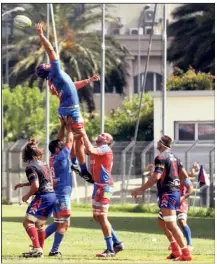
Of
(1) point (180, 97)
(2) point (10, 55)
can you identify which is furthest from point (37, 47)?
(1) point (180, 97)

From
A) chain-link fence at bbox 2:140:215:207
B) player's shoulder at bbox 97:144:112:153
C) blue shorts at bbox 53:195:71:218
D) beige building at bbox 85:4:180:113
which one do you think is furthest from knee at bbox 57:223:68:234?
beige building at bbox 85:4:180:113

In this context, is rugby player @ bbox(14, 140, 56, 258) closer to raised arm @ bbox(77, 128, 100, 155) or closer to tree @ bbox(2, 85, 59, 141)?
raised arm @ bbox(77, 128, 100, 155)

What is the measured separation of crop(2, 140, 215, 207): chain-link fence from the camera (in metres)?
40.2

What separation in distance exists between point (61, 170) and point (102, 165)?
81cm

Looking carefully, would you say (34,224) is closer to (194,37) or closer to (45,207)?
(45,207)

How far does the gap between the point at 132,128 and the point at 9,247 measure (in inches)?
1894

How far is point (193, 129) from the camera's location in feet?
157

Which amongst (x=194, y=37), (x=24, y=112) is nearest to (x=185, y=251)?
(x=194, y=37)

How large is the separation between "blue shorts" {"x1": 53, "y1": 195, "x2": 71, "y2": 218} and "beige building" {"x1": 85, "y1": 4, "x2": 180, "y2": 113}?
62503 millimetres

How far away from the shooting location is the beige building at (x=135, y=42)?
83356 mm

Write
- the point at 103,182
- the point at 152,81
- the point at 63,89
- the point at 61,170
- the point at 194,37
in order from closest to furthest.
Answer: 1. the point at 61,170
2. the point at 63,89
3. the point at 103,182
4. the point at 194,37
5. the point at 152,81

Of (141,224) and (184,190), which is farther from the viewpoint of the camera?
(141,224)

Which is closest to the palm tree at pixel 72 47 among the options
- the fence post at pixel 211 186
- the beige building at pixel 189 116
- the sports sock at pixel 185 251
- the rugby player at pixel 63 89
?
the beige building at pixel 189 116

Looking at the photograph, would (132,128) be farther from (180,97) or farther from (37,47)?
(180,97)
